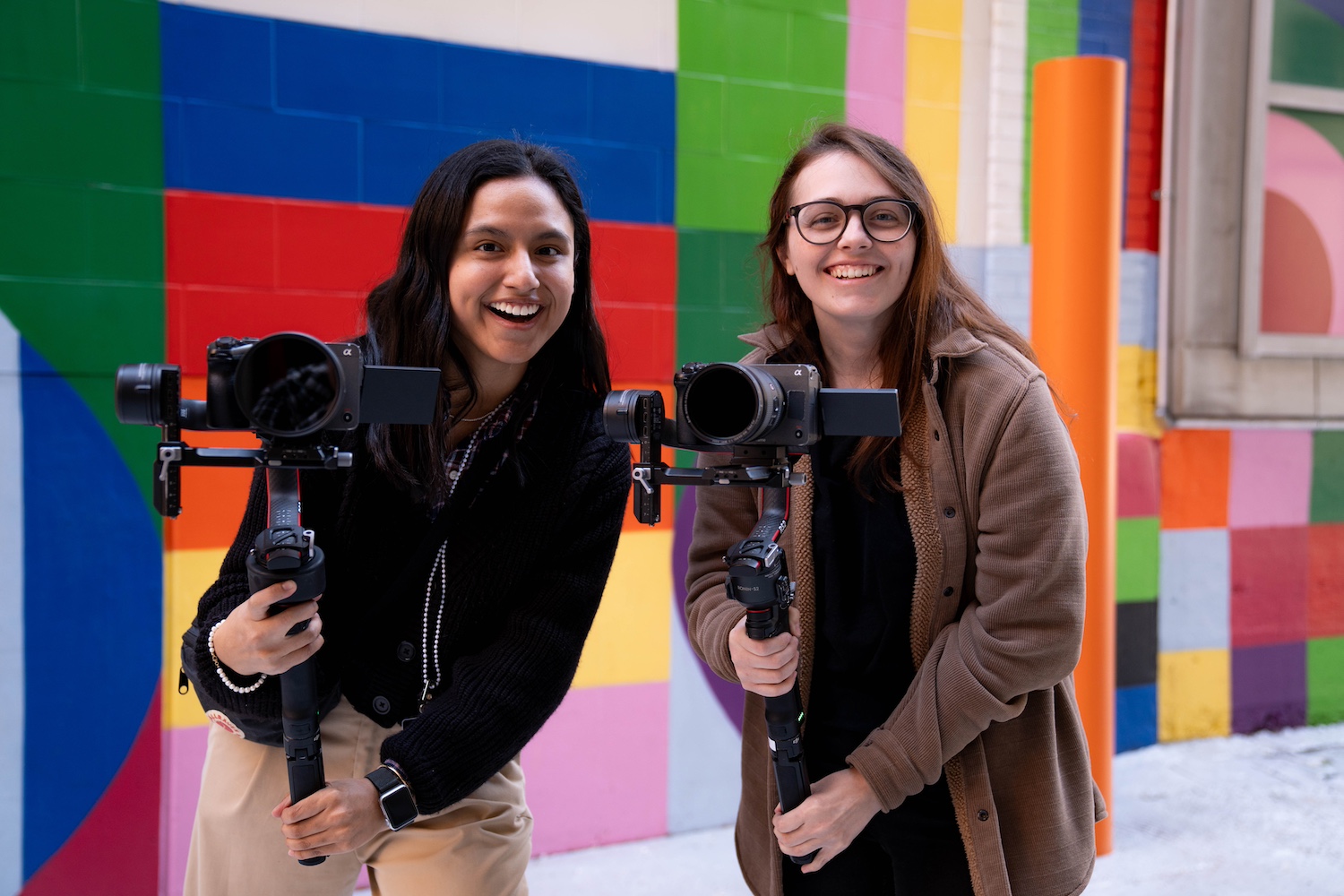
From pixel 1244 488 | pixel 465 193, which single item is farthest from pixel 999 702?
pixel 1244 488

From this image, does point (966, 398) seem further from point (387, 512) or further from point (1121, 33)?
point (1121, 33)

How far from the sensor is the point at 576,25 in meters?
2.61

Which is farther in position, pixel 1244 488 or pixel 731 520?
pixel 1244 488

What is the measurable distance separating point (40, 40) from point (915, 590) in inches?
84.0

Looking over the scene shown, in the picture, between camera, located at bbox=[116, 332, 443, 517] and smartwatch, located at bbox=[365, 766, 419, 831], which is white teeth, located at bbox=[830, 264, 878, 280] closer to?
camera, located at bbox=[116, 332, 443, 517]

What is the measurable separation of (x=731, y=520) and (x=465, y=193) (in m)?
0.59

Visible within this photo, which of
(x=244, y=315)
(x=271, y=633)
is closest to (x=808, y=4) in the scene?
(x=244, y=315)

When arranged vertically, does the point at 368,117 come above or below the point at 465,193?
above

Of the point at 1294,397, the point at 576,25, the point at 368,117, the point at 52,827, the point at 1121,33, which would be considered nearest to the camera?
the point at 52,827

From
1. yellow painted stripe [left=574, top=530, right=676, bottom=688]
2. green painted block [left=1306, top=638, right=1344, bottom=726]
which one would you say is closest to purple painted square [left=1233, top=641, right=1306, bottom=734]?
green painted block [left=1306, top=638, right=1344, bottom=726]

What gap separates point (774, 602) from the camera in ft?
3.79

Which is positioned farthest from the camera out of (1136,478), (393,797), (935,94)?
(1136,478)

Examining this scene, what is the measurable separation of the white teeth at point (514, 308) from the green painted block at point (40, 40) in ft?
4.80

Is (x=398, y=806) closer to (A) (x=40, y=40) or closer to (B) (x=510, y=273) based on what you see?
(B) (x=510, y=273)
